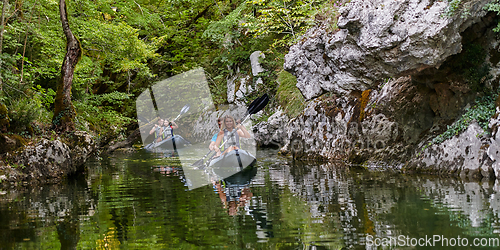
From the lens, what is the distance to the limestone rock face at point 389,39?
21.3 ft

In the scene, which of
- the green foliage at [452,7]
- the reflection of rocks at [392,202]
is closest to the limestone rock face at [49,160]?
the reflection of rocks at [392,202]

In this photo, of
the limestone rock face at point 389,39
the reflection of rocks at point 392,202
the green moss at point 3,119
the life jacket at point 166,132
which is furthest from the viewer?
the life jacket at point 166,132

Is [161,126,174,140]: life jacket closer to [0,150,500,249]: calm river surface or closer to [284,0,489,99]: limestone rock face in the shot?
[0,150,500,249]: calm river surface

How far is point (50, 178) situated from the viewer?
8.98 metres

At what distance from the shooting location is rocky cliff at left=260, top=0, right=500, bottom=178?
21.9 feet

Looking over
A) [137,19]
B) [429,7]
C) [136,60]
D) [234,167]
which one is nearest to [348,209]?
[429,7]

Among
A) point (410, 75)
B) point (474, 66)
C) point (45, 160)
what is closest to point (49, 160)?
point (45, 160)

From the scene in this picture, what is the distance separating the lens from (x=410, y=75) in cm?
849

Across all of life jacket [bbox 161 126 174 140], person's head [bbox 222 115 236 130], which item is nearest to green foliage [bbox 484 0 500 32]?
person's head [bbox 222 115 236 130]

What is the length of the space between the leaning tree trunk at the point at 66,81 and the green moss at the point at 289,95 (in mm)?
8065

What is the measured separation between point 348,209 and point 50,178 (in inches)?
286

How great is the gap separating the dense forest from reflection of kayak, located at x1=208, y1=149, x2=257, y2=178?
12.9ft

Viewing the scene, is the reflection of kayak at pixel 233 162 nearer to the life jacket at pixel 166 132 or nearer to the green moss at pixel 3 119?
the green moss at pixel 3 119

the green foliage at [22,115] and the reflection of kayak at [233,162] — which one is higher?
the green foliage at [22,115]
